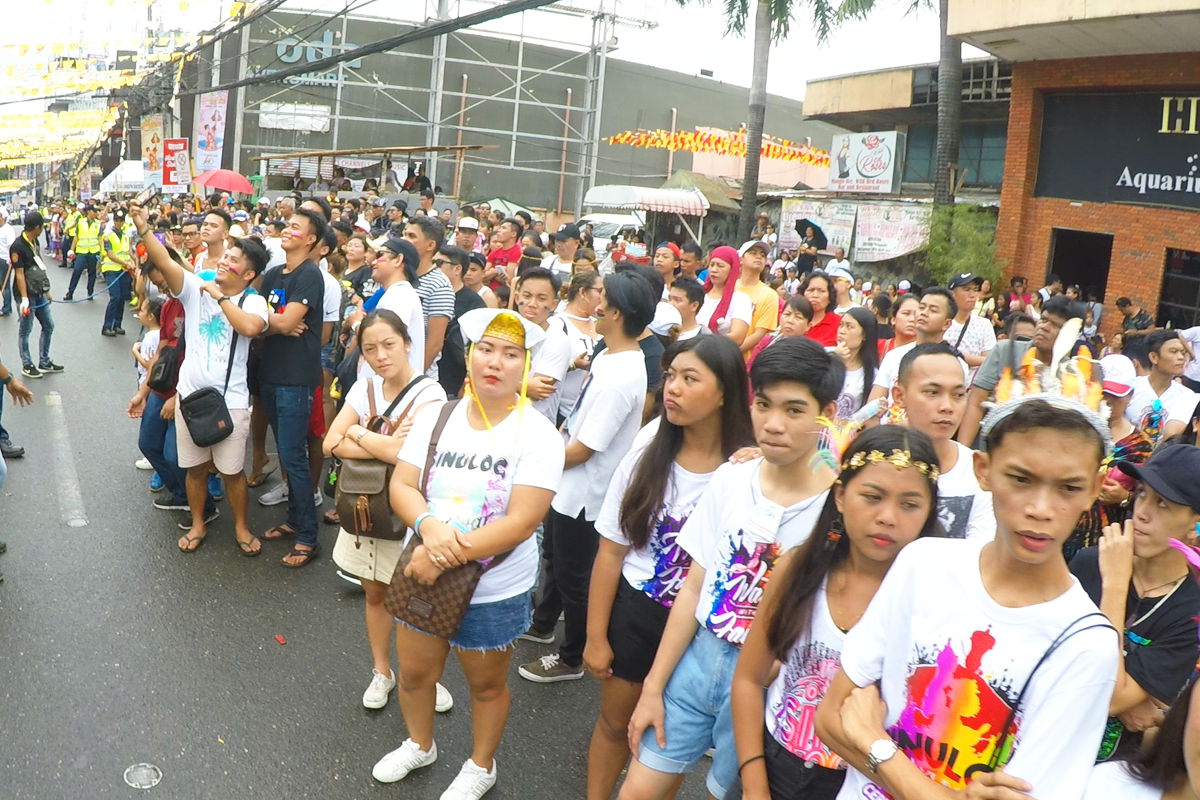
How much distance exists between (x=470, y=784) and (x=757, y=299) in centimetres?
521

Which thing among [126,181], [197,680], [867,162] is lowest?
[197,680]

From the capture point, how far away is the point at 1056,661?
72.2 inches

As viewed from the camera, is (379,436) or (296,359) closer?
(379,436)

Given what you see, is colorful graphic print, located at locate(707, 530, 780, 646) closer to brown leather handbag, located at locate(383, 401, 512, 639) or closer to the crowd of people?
the crowd of people

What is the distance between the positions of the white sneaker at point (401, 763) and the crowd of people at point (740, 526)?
14mm

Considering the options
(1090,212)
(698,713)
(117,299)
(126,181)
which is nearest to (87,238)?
(117,299)

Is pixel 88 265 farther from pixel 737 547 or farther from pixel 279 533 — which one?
pixel 737 547

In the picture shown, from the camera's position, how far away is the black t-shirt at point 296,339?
6117 mm

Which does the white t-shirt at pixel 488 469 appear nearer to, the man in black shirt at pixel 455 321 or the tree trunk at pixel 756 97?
the man in black shirt at pixel 455 321

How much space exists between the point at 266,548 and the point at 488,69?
35320 millimetres

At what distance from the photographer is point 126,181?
3862cm

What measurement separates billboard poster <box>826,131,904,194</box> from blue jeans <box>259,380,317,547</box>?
18006mm

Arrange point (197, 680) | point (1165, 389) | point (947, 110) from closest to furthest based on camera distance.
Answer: point (197, 680)
point (1165, 389)
point (947, 110)

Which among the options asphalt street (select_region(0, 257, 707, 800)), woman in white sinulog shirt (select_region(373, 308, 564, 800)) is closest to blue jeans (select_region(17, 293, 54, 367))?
asphalt street (select_region(0, 257, 707, 800))
